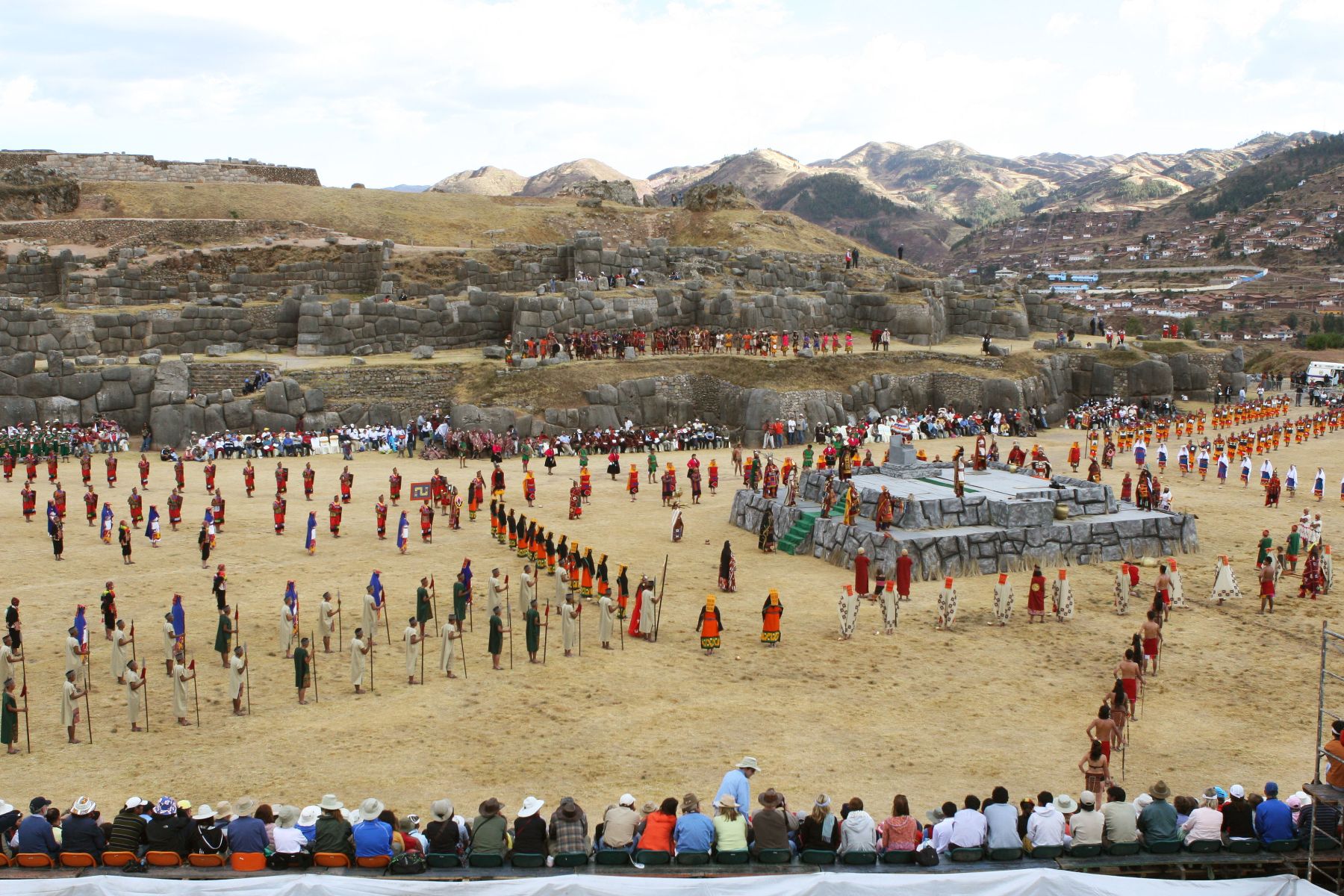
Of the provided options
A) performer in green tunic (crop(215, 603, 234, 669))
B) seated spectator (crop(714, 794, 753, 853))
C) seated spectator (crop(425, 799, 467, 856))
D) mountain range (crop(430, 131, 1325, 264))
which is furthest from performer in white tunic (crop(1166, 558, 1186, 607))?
mountain range (crop(430, 131, 1325, 264))

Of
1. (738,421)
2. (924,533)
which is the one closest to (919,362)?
(738,421)

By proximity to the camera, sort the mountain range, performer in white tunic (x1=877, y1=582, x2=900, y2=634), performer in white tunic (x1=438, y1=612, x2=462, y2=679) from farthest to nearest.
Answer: the mountain range < performer in white tunic (x1=877, y1=582, x2=900, y2=634) < performer in white tunic (x1=438, y1=612, x2=462, y2=679)

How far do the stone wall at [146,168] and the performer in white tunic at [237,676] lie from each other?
4994 cm

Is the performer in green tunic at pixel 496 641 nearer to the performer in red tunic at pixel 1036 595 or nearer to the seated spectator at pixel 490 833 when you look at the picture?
the seated spectator at pixel 490 833

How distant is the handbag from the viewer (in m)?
9.77

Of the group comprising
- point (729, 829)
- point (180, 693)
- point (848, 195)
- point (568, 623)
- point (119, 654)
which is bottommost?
point (180, 693)

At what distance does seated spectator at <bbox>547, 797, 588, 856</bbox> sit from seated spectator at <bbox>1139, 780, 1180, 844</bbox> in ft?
16.3

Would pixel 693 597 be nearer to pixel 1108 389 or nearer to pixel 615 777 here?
pixel 615 777

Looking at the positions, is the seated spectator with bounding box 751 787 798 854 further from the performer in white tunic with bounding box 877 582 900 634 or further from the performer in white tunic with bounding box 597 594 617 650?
the performer in white tunic with bounding box 877 582 900 634

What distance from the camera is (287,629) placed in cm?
1773

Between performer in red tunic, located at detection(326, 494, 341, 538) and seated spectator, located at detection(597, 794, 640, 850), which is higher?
performer in red tunic, located at detection(326, 494, 341, 538)

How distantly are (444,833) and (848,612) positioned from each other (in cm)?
1047

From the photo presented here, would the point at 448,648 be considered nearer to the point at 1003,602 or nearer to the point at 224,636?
the point at 224,636

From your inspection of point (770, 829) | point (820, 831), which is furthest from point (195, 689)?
point (820, 831)
